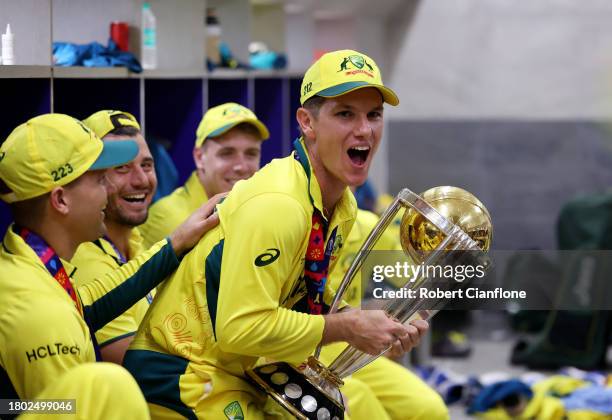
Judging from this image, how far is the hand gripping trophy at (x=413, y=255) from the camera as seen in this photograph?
2.67m

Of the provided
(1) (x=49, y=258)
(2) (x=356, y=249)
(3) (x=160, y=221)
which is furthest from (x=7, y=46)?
(2) (x=356, y=249)

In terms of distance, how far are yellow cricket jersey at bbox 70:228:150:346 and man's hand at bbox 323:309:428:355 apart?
2.55 ft

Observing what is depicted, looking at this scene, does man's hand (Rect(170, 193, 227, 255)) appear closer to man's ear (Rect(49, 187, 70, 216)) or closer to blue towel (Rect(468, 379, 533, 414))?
man's ear (Rect(49, 187, 70, 216))

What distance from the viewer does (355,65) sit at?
2697 millimetres

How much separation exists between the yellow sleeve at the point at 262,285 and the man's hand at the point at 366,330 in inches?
1.5

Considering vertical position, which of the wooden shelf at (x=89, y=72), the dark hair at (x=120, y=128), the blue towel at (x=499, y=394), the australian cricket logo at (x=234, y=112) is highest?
the wooden shelf at (x=89, y=72)

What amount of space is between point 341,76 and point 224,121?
1.70 m

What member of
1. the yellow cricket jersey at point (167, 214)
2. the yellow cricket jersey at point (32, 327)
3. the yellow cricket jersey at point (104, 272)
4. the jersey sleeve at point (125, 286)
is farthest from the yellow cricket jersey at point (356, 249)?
the yellow cricket jersey at point (32, 327)

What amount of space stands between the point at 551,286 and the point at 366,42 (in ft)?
7.53

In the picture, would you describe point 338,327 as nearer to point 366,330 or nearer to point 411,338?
point 366,330

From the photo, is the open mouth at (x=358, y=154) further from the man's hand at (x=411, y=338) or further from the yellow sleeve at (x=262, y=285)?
the man's hand at (x=411, y=338)

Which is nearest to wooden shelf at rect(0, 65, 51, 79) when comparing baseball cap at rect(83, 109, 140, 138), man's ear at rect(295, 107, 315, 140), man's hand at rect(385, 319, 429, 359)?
baseball cap at rect(83, 109, 140, 138)

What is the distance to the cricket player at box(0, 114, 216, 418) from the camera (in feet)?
7.49

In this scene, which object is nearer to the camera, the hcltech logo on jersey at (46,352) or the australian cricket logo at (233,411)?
the hcltech logo on jersey at (46,352)
